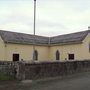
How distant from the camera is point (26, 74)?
54.2ft

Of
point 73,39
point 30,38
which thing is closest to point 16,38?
point 30,38

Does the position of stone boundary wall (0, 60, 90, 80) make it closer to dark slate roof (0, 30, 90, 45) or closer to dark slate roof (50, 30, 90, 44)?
dark slate roof (50, 30, 90, 44)

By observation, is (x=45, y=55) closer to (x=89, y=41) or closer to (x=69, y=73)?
(x=89, y=41)

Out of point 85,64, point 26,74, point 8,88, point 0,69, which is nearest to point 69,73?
point 85,64

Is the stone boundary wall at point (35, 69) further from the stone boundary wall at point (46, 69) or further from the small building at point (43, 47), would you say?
the small building at point (43, 47)

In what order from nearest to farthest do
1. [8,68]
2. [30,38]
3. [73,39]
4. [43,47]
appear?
[8,68]
[73,39]
[30,38]
[43,47]

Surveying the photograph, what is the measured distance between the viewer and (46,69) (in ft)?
59.0

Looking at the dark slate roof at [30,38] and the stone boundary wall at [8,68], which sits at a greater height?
the dark slate roof at [30,38]

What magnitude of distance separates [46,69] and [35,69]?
47.5 inches

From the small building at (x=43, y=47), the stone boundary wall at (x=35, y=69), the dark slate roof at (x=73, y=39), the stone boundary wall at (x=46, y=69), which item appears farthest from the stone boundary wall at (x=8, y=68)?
the dark slate roof at (x=73, y=39)

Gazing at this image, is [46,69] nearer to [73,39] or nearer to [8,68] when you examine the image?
[8,68]

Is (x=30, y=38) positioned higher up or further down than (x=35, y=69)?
higher up

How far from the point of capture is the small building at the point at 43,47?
98.4ft

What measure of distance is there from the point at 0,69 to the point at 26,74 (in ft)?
7.66
